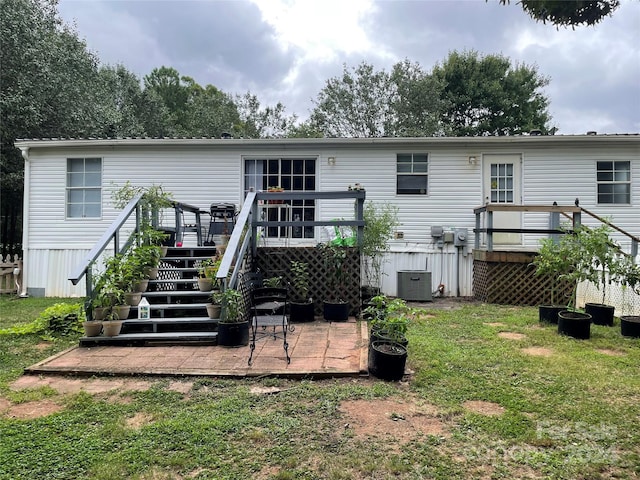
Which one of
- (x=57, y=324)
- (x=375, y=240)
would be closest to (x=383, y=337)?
(x=375, y=240)

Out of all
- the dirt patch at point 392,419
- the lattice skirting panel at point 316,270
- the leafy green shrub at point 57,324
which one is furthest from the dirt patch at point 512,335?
the leafy green shrub at point 57,324

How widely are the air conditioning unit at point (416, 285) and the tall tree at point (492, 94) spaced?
15.8m

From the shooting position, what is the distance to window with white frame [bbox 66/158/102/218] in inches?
340

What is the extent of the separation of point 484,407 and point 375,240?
14.3ft

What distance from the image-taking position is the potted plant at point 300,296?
18.4ft

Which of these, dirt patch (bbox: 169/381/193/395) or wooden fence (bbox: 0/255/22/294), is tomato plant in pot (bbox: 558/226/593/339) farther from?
wooden fence (bbox: 0/255/22/294)

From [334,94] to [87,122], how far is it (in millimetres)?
14285

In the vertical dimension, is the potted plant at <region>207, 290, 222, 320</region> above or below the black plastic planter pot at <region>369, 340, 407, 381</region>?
above

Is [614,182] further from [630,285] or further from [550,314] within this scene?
[550,314]

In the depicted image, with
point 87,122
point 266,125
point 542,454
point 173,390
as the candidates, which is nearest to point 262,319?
point 173,390

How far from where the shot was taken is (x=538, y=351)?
4309 mm

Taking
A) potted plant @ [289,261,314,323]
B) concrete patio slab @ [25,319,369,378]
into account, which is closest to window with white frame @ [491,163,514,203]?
potted plant @ [289,261,314,323]

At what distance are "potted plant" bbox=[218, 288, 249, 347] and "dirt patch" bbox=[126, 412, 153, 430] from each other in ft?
5.38

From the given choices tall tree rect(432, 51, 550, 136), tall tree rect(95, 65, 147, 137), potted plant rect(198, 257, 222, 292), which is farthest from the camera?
tall tree rect(432, 51, 550, 136)
